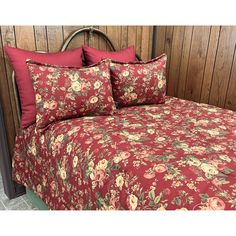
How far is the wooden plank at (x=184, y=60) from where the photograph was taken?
7.50 feet

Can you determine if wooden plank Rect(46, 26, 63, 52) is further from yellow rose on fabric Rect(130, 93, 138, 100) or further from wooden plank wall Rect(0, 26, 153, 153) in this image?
yellow rose on fabric Rect(130, 93, 138, 100)

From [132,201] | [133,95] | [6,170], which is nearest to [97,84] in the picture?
[133,95]

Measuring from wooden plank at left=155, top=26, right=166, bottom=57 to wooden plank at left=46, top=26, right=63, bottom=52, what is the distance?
1177 millimetres

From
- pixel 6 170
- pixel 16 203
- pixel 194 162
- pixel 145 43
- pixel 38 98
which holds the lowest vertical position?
pixel 16 203

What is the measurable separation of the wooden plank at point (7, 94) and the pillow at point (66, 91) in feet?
1.07

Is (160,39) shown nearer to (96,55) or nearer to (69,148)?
(96,55)

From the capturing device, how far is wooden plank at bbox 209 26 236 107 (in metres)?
1.97

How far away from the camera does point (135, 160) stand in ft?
3.24

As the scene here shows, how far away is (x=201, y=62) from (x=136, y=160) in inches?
63.1

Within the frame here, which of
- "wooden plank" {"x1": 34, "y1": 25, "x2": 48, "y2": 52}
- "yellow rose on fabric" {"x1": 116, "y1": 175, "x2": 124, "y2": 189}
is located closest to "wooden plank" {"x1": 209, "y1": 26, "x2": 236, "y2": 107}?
"wooden plank" {"x1": 34, "y1": 25, "x2": 48, "y2": 52}

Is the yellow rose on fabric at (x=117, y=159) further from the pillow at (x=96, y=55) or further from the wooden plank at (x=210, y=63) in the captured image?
the wooden plank at (x=210, y=63)

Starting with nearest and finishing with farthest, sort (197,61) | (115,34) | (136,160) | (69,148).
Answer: (136,160), (69,148), (115,34), (197,61)

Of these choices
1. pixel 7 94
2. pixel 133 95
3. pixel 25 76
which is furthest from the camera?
pixel 133 95
